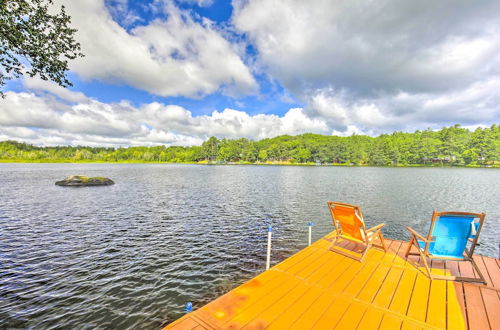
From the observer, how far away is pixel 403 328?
307 centimetres

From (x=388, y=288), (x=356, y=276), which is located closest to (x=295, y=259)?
(x=356, y=276)

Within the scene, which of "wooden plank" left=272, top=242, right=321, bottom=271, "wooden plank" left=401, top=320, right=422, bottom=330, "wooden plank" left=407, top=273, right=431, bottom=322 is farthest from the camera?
"wooden plank" left=272, top=242, right=321, bottom=271

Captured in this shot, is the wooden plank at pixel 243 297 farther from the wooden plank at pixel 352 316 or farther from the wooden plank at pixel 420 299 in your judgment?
the wooden plank at pixel 420 299

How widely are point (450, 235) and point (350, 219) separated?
208 cm

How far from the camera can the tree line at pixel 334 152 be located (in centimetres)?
9444

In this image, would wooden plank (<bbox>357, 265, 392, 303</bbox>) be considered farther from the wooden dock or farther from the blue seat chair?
the blue seat chair

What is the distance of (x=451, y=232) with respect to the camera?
15.7ft

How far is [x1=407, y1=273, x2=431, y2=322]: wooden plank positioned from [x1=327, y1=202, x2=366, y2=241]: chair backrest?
150 cm

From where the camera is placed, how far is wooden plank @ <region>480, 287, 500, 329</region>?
128 inches

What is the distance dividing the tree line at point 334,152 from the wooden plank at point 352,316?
122499mm

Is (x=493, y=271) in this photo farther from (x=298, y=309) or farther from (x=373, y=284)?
(x=298, y=309)

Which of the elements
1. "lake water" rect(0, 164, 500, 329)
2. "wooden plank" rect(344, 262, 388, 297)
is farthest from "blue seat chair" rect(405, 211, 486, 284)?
"lake water" rect(0, 164, 500, 329)

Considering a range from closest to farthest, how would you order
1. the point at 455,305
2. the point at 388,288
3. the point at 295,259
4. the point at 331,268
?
the point at 455,305, the point at 388,288, the point at 331,268, the point at 295,259

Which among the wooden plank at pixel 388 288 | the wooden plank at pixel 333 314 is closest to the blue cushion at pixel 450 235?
the wooden plank at pixel 388 288
